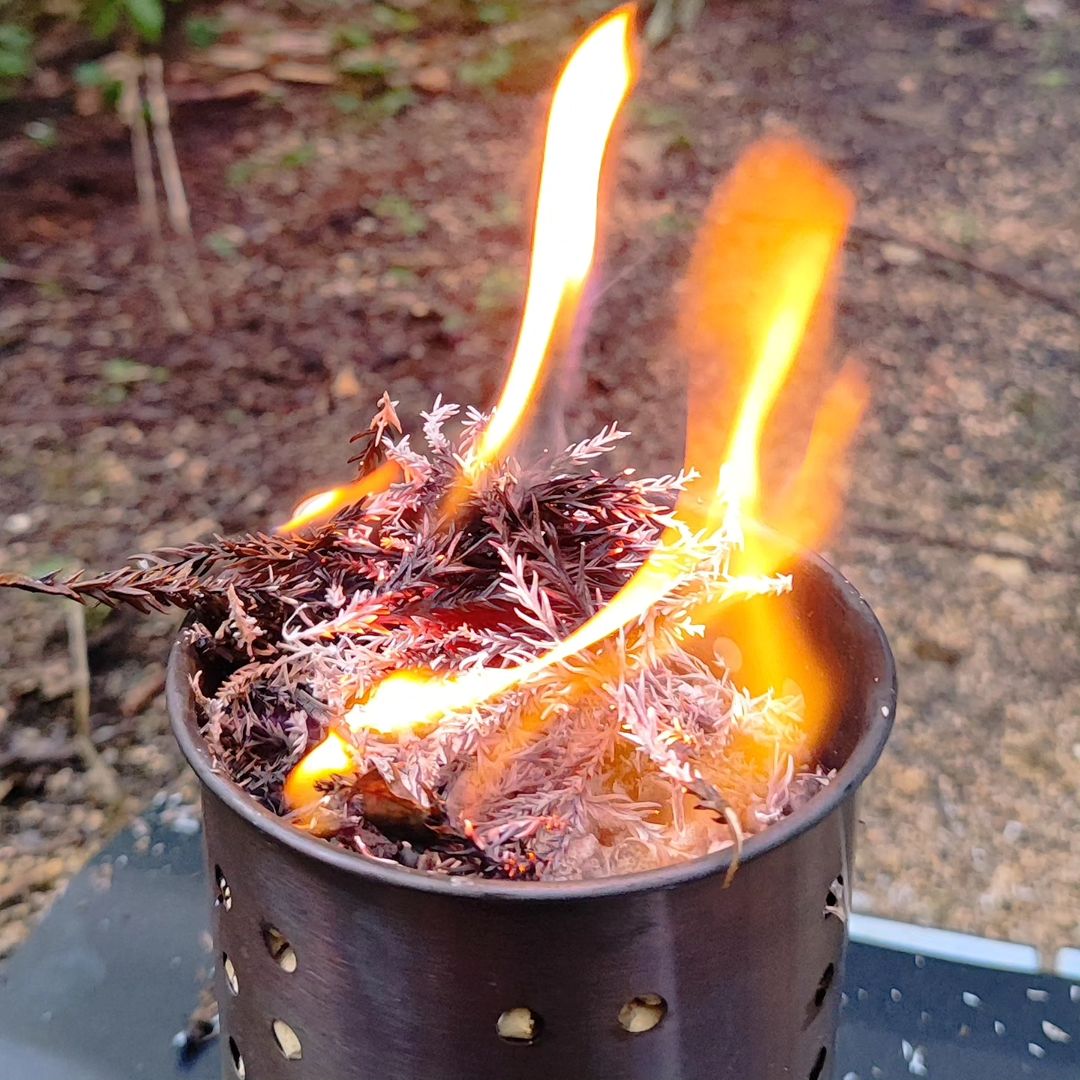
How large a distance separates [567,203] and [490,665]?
332 mm

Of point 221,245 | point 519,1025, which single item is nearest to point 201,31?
point 221,245

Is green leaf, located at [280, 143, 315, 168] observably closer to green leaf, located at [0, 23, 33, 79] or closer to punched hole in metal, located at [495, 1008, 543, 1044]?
green leaf, located at [0, 23, 33, 79]

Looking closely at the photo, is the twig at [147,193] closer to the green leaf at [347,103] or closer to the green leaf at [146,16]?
the green leaf at [146,16]

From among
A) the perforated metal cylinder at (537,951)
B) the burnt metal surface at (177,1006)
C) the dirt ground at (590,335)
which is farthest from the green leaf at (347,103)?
the perforated metal cylinder at (537,951)

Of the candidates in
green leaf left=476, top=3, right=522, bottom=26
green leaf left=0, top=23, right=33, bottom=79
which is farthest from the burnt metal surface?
green leaf left=476, top=3, right=522, bottom=26

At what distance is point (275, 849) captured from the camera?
0.68 metres

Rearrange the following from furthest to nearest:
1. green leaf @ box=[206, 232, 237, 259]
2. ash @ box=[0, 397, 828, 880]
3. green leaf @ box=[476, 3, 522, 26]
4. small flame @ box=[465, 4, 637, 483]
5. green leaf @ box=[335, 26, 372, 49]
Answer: green leaf @ box=[476, 3, 522, 26]
green leaf @ box=[335, 26, 372, 49]
green leaf @ box=[206, 232, 237, 259]
small flame @ box=[465, 4, 637, 483]
ash @ box=[0, 397, 828, 880]

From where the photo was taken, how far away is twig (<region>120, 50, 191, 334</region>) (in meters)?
2.69

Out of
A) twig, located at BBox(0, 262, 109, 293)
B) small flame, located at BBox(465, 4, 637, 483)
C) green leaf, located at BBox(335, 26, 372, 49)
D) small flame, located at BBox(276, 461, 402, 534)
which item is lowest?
twig, located at BBox(0, 262, 109, 293)

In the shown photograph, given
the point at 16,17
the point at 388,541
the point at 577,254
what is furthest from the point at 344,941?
the point at 16,17

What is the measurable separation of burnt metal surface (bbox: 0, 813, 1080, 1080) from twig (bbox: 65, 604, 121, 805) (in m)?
0.36

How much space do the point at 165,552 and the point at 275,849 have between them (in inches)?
9.9

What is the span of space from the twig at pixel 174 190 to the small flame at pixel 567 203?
194cm

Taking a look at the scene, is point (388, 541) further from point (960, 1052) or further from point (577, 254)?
point (960, 1052)
